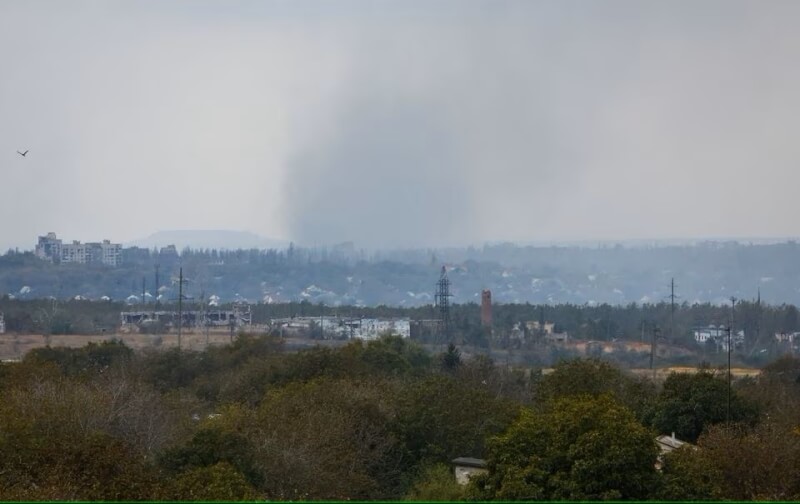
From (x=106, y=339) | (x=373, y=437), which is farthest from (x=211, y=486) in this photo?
(x=106, y=339)

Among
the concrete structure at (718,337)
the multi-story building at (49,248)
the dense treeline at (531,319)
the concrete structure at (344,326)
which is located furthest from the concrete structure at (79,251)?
the concrete structure at (718,337)

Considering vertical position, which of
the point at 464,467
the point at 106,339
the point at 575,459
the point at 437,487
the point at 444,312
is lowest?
the point at 464,467

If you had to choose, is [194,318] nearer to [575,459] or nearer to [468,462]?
[468,462]

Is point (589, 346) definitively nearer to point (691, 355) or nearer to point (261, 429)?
point (691, 355)

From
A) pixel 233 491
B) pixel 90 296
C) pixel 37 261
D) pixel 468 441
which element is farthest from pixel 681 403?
pixel 37 261

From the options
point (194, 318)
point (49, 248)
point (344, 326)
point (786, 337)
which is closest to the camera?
point (344, 326)

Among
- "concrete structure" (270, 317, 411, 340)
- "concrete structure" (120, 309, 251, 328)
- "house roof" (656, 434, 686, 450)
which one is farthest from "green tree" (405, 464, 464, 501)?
"concrete structure" (120, 309, 251, 328)

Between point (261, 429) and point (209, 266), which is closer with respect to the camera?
point (261, 429)

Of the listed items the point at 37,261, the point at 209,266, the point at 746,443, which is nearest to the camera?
the point at 746,443
